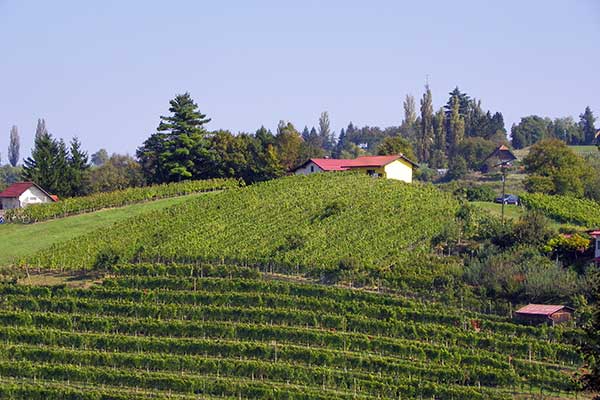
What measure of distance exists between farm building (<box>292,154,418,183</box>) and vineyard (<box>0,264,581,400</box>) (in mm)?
21484

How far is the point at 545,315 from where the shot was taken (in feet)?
96.0

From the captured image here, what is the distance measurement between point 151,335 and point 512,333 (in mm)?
12186

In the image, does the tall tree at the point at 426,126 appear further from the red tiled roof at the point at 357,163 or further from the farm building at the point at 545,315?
the farm building at the point at 545,315

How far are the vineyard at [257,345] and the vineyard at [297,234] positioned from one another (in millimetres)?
2395

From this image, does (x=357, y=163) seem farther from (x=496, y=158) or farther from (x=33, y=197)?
(x=496, y=158)

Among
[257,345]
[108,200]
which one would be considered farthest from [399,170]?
[257,345]

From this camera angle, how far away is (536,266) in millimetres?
33500

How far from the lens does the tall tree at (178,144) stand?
60500 millimetres

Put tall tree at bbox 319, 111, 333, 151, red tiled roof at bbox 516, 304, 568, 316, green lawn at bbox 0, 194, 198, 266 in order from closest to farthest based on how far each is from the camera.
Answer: red tiled roof at bbox 516, 304, 568, 316 < green lawn at bbox 0, 194, 198, 266 < tall tree at bbox 319, 111, 333, 151

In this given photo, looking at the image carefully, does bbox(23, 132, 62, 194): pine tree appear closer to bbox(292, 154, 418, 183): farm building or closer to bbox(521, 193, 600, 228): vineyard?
bbox(292, 154, 418, 183): farm building

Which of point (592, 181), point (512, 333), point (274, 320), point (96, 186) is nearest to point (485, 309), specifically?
point (512, 333)

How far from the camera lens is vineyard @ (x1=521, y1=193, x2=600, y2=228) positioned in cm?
4547

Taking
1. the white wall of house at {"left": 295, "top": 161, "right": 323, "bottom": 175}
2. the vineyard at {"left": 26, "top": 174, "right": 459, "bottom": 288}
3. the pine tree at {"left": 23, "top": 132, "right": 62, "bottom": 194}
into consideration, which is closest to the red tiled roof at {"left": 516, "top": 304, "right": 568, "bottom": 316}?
the vineyard at {"left": 26, "top": 174, "right": 459, "bottom": 288}

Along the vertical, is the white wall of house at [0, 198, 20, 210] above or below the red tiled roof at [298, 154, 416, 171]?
below
